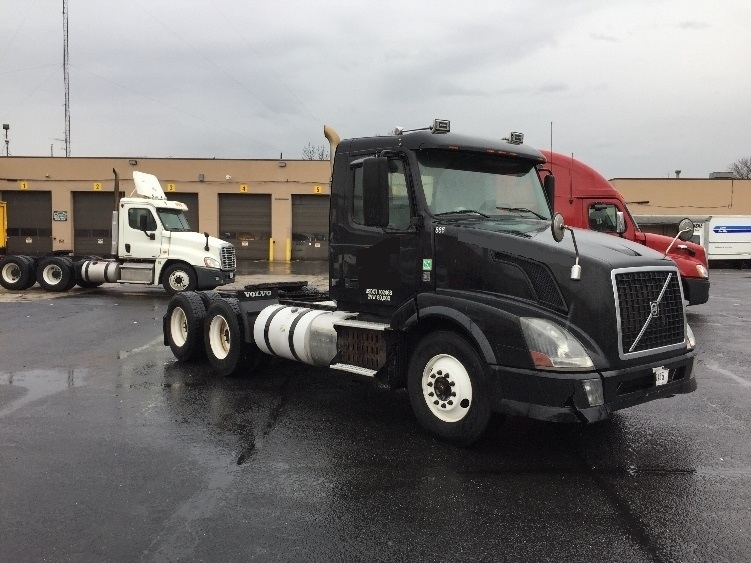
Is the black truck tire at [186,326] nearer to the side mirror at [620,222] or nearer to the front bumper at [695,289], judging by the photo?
the side mirror at [620,222]

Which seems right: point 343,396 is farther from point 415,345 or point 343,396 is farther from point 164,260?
point 164,260

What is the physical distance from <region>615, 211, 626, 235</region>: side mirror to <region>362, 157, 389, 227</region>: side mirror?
28.2ft

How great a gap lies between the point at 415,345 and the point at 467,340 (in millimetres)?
638

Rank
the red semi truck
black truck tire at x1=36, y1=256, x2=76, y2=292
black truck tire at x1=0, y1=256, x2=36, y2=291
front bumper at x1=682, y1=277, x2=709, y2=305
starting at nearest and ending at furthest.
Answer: the red semi truck → front bumper at x1=682, y1=277, x2=709, y2=305 → black truck tire at x1=36, y1=256, x2=76, y2=292 → black truck tire at x1=0, y1=256, x2=36, y2=291

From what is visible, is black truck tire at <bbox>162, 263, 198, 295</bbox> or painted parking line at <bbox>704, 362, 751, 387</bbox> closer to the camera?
painted parking line at <bbox>704, 362, 751, 387</bbox>

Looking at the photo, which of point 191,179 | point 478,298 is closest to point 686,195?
point 191,179

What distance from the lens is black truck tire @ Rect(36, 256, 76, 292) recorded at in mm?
19125

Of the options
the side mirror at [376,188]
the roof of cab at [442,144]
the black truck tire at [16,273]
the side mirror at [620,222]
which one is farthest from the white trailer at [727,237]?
the side mirror at [376,188]

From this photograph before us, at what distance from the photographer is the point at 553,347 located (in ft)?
15.3

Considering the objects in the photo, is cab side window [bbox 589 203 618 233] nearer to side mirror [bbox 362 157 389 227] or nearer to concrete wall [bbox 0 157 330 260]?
side mirror [bbox 362 157 389 227]

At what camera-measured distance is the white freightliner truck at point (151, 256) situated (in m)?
17.6

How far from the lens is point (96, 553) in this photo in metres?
3.52

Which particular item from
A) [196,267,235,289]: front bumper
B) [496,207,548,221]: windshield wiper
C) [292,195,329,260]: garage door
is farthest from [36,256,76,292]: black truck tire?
[292,195,329,260]: garage door

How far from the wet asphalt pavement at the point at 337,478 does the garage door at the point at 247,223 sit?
97.7 ft
